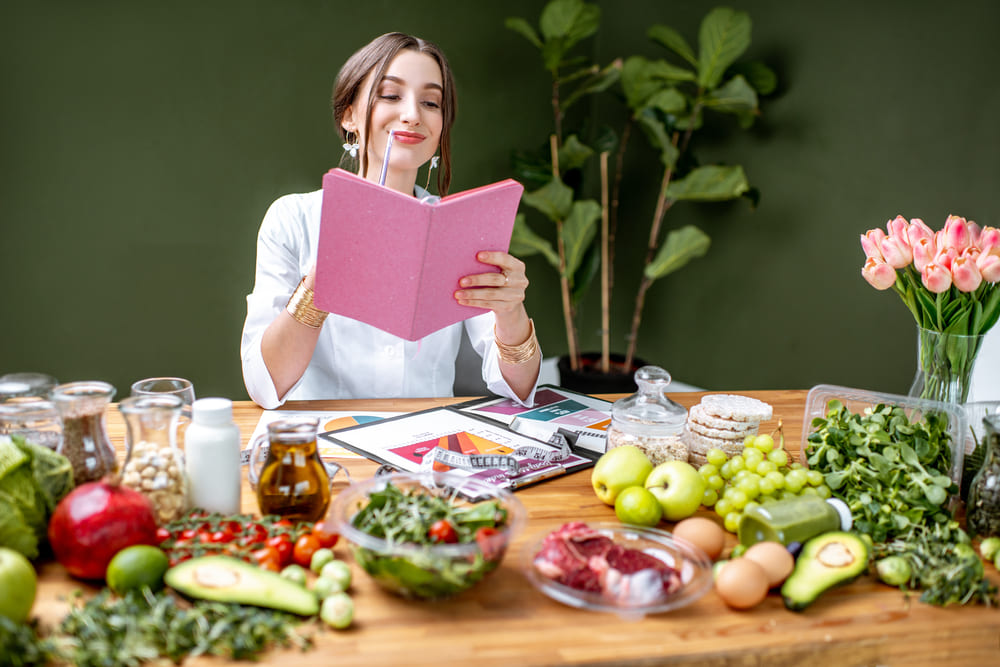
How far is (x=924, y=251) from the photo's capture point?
3.68ft

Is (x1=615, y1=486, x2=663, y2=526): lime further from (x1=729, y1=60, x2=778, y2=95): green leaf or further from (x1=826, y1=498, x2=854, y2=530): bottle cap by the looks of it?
(x1=729, y1=60, x2=778, y2=95): green leaf

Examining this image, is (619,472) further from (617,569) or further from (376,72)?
(376,72)

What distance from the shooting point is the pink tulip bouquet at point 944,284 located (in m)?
1.09

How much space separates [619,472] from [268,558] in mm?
501

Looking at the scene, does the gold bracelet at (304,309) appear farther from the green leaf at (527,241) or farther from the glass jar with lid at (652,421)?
the green leaf at (527,241)

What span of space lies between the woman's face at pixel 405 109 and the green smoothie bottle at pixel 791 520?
118 centimetres

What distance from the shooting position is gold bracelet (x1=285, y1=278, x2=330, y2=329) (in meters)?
1.46

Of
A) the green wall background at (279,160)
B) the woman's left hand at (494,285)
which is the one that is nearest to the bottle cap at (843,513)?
the woman's left hand at (494,285)

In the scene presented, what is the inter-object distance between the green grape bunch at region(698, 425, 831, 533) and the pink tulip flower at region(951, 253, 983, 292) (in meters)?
0.35

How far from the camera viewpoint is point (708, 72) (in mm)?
3094

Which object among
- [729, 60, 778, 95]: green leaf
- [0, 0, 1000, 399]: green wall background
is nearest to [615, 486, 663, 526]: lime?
[0, 0, 1000, 399]: green wall background

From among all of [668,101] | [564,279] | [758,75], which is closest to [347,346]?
[564,279]

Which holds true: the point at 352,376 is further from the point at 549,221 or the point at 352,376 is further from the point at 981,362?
the point at 549,221

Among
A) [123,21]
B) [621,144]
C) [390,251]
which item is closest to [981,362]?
[390,251]
